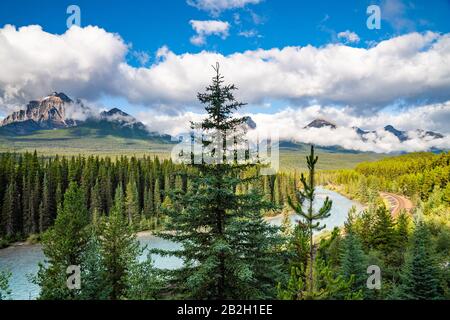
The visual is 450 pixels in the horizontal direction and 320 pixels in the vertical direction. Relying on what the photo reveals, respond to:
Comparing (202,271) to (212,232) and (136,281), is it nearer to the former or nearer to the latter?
(212,232)

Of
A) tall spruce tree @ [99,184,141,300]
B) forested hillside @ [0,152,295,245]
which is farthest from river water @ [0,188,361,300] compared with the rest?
tall spruce tree @ [99,184,141,300]

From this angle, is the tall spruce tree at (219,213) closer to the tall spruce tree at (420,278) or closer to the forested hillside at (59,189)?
the tall spruce tree at (420,278)

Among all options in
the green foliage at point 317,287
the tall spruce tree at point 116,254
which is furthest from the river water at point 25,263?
the green foliage at point 317,287

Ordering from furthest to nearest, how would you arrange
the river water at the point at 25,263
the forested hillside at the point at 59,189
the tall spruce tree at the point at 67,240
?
the forested hillside at the point at 59,189, the river water at the point at 25,263, the tall spruce tree at the point at 67,240

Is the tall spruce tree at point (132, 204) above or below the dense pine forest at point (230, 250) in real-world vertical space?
below

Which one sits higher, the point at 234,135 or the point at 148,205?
the point at 234,135

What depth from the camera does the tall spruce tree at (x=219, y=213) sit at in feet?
44.8

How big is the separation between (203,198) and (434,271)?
17.4 metres

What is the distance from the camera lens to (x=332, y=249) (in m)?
38.9

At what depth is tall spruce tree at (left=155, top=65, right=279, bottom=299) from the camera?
13.6m

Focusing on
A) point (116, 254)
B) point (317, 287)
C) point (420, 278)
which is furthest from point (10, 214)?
point (317, 287)

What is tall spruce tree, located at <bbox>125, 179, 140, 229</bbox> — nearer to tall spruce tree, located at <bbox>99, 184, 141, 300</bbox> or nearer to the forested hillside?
the forested hillside

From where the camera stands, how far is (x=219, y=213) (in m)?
14.3

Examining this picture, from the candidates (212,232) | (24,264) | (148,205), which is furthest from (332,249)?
(148,205)
